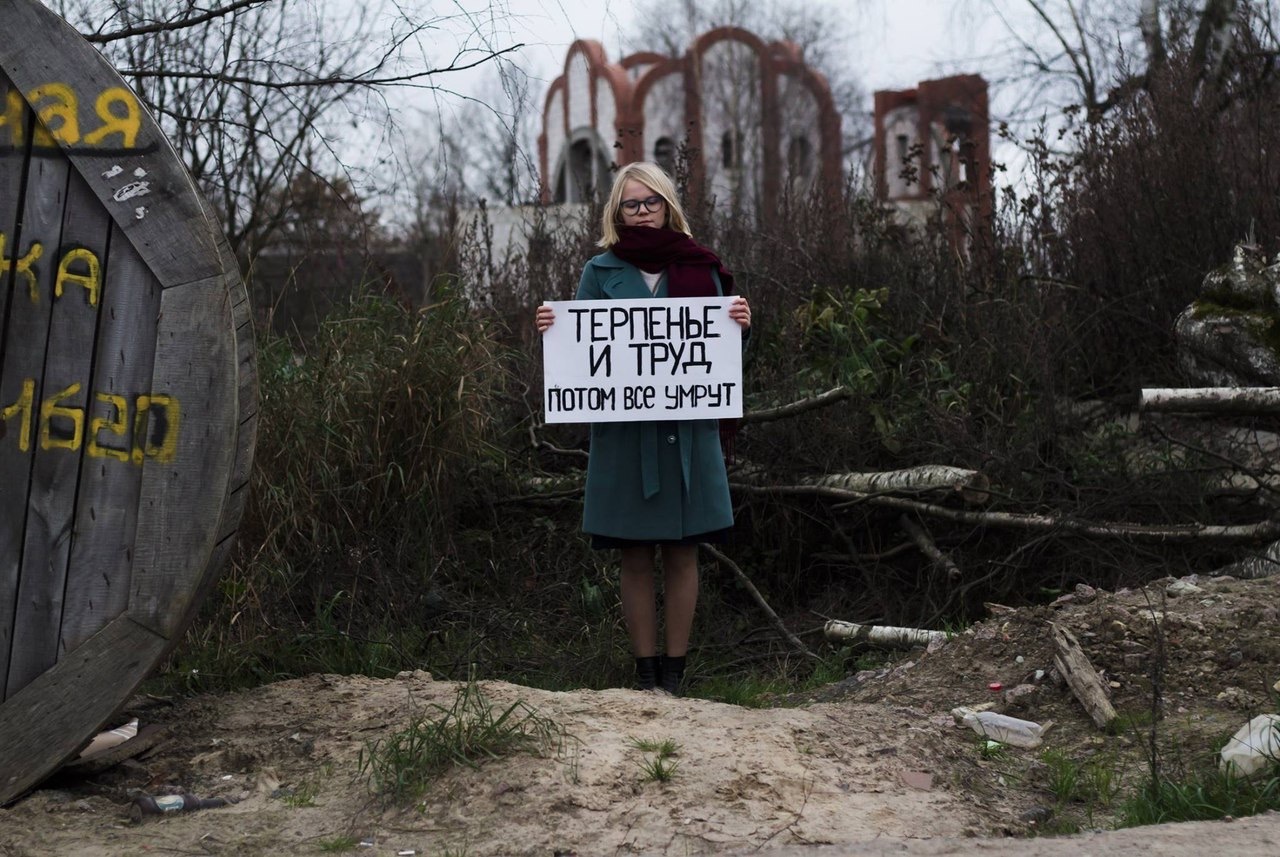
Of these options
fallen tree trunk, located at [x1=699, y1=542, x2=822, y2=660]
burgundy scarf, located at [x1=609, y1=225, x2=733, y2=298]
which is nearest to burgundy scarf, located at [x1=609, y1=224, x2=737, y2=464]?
burgundy scarf, located at [x1=609, y1=225, x2=733, y2=298]

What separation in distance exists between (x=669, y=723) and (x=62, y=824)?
60.4 inches

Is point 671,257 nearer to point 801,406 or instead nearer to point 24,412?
point 801,406

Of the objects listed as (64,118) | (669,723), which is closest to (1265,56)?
(669,723)

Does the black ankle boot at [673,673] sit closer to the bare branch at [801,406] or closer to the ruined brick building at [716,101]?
the bare branch at [801,406]

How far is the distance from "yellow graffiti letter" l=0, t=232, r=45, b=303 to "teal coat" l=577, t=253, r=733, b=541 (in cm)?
187

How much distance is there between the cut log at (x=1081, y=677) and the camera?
4.05 meters

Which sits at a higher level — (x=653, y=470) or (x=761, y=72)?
(x=761, y=72)

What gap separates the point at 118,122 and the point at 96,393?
67 centimetres

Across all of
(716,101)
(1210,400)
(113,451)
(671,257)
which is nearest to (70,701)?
(113,451)

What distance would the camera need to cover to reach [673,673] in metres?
4.77

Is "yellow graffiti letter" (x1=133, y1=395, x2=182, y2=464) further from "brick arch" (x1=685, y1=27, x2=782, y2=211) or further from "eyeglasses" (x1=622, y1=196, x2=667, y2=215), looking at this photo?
"brick arch" (x1=685, y1=27, x2=782, y2=211)

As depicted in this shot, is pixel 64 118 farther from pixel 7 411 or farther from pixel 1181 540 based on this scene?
pixel 1181 540

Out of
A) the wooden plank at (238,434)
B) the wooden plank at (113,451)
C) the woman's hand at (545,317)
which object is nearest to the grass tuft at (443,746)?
the wooden plank at (238,434)

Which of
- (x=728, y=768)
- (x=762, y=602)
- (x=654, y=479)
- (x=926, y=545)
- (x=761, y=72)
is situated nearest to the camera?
(x=728, y=768)
